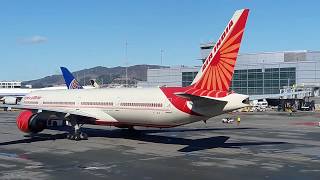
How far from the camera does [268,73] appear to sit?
158375 mm

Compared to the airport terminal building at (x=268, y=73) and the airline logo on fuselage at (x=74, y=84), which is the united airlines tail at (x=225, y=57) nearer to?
the airline logo on fuselage at (x=74, y=84)

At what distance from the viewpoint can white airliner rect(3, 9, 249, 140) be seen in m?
28.5

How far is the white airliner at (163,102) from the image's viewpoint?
28.5 m

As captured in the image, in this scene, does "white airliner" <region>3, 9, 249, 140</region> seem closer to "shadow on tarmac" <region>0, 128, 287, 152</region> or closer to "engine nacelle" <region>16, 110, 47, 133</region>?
"engine nacelle" <region>16, 110, 47, 133</region>

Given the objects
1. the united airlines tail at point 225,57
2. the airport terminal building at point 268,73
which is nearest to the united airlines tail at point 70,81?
the united airlines tail at point 225,57

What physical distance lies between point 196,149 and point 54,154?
915 centimetres

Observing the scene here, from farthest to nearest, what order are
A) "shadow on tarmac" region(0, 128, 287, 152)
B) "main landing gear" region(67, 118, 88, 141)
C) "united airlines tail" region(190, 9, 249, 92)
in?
"main landing gear" region(67, 118, 88, 141), "shadow on tarmac" region(0, 128, 287, 152), "united airlines tail" region(190, 9, 249, 92)

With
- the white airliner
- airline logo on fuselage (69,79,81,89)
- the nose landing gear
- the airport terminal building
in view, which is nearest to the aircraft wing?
the white airliner

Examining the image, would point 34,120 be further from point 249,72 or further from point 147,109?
point 249,72

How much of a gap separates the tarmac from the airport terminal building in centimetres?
10320

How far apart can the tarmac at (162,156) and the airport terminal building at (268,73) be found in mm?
103204

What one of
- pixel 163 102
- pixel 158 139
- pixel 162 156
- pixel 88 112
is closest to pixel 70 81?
pixel 88 112

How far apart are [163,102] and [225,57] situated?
5.32 m

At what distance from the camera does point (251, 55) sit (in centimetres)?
18162
